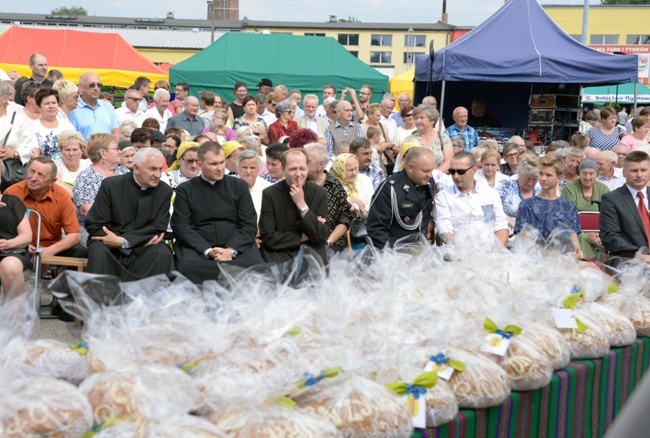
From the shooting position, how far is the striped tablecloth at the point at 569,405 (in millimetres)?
3336

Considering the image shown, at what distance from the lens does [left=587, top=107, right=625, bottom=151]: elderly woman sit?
42.9 feet

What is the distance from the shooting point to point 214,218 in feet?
22.0

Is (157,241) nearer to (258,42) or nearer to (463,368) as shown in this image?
(463,368)

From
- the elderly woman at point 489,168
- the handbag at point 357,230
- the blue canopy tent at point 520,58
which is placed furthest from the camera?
the blue canopy tent at point 520,58

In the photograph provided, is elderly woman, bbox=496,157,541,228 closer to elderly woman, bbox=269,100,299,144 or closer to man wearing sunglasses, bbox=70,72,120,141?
elderly woman, bbox=269,100,299,144

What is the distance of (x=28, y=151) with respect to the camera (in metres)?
7.65

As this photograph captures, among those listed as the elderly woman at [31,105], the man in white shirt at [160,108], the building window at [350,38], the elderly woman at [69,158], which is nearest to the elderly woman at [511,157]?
the man in white shirt at [160,108]

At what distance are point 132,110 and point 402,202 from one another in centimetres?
572

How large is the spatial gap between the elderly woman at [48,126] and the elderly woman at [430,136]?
376cm

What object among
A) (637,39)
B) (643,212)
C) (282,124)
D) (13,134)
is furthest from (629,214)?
(637,39)

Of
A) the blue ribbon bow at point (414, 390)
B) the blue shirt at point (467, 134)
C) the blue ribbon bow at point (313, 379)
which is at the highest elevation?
the blue shirt at point (467, 134)

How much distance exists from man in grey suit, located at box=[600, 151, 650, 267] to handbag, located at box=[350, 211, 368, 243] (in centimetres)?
209

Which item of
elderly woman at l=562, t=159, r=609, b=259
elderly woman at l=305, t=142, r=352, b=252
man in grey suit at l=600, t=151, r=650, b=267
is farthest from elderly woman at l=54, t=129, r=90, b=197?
elderly woman at l=562, t=159, r=609, b=259

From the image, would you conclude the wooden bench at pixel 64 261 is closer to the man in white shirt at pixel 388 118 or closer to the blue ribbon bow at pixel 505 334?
the blue ribbon bow at pixel 505 334
